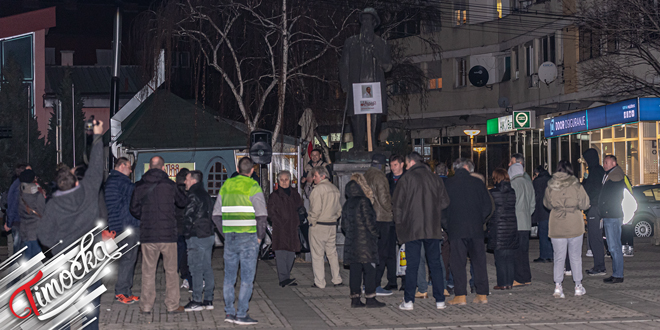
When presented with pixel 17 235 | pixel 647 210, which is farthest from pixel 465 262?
pixel 647 210

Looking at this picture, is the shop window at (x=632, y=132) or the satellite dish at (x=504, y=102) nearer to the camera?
the shop window at (x=632, y=132)

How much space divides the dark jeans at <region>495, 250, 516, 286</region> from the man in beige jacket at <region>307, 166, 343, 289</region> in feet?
7.94

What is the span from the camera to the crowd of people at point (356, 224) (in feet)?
30.9

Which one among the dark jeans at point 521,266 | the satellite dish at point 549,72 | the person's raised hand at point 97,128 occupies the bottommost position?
the dark jeans at point 521,266

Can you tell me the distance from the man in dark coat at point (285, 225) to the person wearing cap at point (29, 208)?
3547 millimetres

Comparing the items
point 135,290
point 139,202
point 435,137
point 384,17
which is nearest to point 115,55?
point 135,290

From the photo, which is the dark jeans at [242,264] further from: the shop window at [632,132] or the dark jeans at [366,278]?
the shop window at [632,132]

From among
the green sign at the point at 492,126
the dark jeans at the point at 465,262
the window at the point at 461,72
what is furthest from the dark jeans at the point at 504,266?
the window at the point at 461,72

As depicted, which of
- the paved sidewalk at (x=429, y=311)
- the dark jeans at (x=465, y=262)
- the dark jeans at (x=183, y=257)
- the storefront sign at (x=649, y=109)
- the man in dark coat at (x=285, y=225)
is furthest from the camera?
the storefront sign at (x=649, y=109)

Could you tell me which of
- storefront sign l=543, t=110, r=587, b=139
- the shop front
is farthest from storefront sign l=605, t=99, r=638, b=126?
storefront sign l=543, t=110, r=587, b=139

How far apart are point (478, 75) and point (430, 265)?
2818cm

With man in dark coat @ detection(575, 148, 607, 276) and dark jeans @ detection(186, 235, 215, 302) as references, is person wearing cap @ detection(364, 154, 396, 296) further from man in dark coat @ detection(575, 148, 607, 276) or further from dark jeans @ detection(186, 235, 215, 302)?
man in dark coat @ detection(575, 148, 607, 276)

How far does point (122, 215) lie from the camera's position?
35.9 feet

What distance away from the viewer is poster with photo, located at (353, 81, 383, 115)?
48.1 feet
